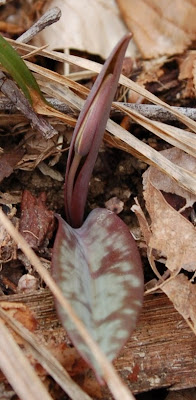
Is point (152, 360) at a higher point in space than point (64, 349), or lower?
lower

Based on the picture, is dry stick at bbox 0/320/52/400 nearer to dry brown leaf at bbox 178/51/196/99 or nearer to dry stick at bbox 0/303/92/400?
dry stick at bbox 0/303/92/400

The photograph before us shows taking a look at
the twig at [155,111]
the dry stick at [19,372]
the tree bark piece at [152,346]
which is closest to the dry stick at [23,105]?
the twig at [155,111]

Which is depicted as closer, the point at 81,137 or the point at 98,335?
the point at 98,335

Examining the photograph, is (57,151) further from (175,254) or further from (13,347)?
(13,347)

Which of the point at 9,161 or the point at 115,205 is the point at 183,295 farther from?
the point at 9,161

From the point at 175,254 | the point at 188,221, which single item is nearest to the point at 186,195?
the point at 188,221

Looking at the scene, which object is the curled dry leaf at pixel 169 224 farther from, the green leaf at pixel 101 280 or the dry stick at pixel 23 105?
the dry stick at pixel 23 105

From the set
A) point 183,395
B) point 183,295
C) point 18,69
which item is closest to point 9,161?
point 18,69
